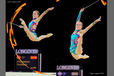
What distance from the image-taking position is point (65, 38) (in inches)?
193

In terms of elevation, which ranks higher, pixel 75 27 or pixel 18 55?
pixel 75 27

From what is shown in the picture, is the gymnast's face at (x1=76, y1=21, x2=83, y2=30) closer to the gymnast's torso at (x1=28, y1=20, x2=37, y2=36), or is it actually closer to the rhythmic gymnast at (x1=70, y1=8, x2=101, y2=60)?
the rhythmic gymnast at (x1=70, y1=8, x2=101, y2=60)

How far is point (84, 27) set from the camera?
4910 mm

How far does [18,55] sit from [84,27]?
110 cm

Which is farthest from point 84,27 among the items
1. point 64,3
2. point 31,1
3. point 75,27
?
point 31,1

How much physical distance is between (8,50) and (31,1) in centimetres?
83

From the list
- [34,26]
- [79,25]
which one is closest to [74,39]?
[79,25]

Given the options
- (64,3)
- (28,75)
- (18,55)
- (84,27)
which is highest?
(64,3)

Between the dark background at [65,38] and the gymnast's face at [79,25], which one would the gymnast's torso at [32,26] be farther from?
Result: the gymnast's face at [79,25]

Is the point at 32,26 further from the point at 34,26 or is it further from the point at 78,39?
the point at 78,39

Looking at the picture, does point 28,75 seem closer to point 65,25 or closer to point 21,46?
point 21,46

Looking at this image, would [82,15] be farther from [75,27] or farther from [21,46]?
[21,46]

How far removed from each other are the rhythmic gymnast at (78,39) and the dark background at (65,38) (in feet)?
0.16

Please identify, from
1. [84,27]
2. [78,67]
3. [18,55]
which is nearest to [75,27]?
[84,27]
